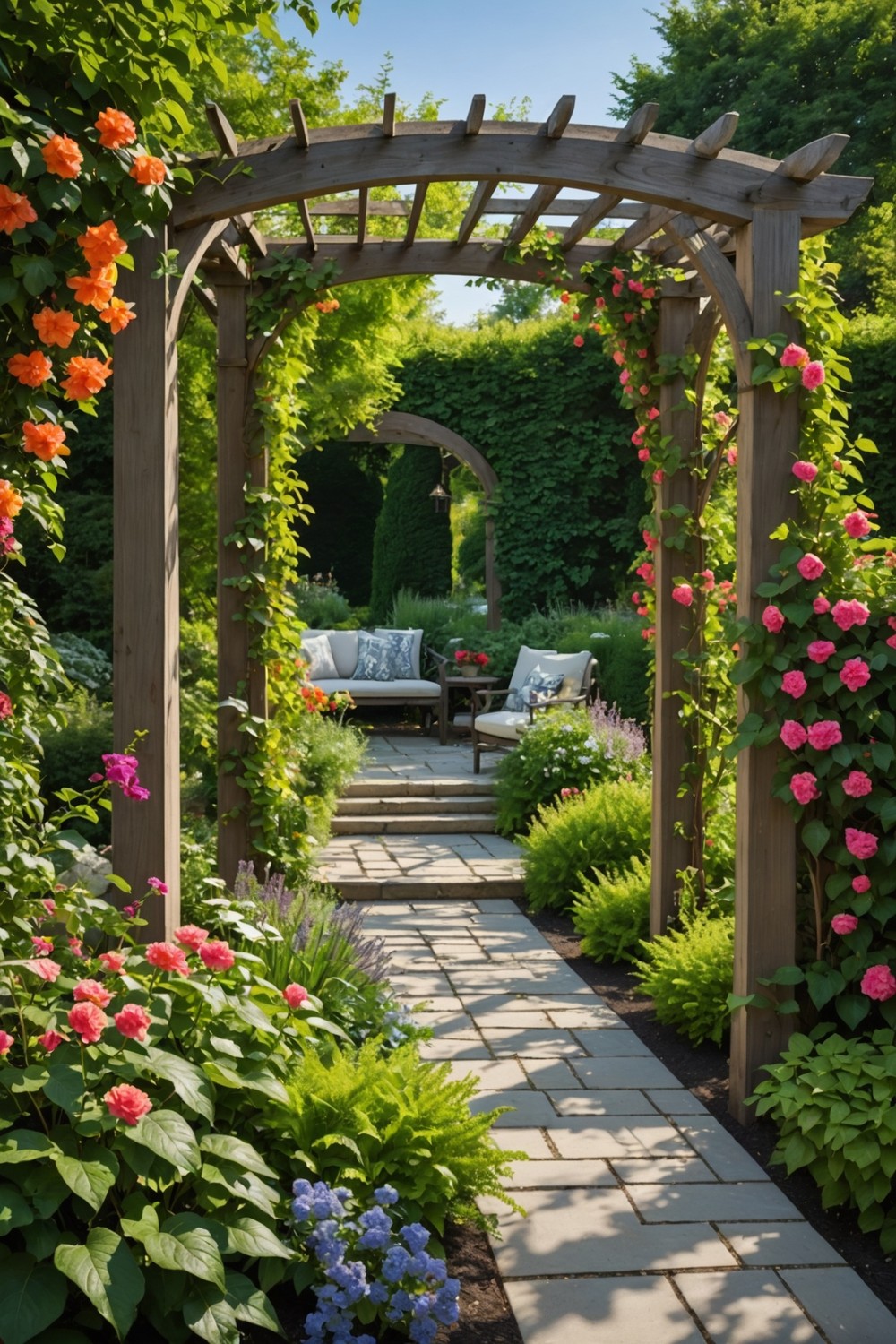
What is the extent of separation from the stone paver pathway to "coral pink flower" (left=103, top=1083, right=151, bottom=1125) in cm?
94

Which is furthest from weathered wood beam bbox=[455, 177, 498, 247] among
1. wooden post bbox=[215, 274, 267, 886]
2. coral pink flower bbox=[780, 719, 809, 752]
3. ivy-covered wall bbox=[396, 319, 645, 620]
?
ivy-covered wall bbox=[396, 319, 645, 620]

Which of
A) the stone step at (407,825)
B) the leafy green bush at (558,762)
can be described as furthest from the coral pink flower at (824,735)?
the stone step at (407,825)

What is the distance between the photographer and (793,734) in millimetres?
3381

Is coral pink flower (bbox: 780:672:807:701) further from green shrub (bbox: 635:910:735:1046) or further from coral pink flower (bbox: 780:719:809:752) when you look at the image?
green shrub (bbox: 635:910:735:1046)

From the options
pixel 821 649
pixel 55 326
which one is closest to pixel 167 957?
pixel 55 326

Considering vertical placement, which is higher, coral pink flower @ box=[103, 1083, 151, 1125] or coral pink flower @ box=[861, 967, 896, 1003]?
coral pink flower @ box=[103, 1083, 151, 1125]

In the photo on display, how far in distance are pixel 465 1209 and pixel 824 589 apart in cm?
192

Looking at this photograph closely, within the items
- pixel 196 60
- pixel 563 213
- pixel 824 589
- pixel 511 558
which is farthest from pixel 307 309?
pixel 511 558

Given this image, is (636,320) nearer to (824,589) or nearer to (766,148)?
(824,589)

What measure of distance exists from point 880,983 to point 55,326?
261cm

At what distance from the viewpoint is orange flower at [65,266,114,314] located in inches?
106

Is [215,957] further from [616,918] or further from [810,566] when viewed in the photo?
[616,918]

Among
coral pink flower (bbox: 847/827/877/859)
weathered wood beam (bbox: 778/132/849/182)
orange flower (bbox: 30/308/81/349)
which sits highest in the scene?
weathered wood beam (bbox: 778/132/849/182)

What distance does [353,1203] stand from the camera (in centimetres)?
250
